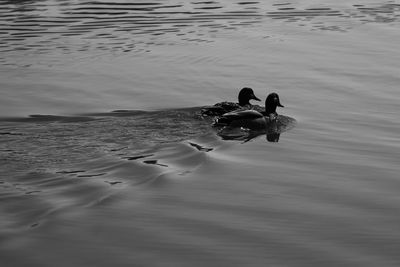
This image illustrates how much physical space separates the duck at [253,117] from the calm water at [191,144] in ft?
1.01

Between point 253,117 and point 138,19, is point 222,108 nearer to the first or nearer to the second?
point 253,117

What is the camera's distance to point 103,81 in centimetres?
1883

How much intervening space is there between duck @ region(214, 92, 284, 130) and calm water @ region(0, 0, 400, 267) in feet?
1.01

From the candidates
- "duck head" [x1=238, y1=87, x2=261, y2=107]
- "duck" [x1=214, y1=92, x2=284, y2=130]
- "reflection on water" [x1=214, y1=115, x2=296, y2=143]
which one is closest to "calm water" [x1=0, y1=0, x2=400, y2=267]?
"reflection on water" [x1=214, y1=115, x2=296, y2=143]

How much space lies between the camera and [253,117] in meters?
16.2

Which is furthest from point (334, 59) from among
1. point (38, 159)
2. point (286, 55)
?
point (38, 159)

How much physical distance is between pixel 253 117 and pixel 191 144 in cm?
214

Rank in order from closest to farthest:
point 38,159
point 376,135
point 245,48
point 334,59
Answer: point 38,159 → point 376,135 → point 334,59 → point 245,48

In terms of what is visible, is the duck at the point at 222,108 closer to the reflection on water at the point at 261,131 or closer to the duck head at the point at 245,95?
the duck head at the point at 245,95

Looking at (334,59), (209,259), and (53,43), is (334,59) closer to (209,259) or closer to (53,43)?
(53,43)

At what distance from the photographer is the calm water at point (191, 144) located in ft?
32.8

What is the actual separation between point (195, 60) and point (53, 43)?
378cm

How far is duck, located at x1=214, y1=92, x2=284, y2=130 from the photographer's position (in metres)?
15.7

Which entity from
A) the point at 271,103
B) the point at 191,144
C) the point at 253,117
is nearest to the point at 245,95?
the point at 271,103
